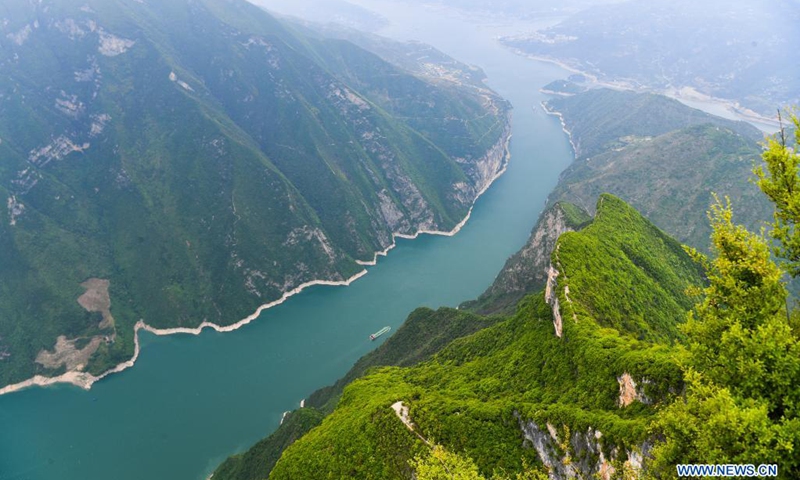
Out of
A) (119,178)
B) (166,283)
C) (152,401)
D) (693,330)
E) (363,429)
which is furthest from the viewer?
(119,178)

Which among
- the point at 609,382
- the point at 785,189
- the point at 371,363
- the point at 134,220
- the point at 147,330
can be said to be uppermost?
the point at 785,189

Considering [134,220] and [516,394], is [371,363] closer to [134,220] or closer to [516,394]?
[516,394]

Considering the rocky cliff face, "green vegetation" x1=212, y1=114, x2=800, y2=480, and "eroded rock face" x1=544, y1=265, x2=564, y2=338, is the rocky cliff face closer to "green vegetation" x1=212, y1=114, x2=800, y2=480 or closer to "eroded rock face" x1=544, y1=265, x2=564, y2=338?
"green vegetation" x1=212, y1=114, x2=800, y2=480

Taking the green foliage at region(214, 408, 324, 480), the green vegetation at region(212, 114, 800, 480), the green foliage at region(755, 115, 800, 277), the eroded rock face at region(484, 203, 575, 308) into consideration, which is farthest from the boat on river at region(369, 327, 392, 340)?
the green foliage at region(755, 115, 800, 277)

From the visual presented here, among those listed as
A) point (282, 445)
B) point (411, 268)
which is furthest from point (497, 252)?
point (282, 445)

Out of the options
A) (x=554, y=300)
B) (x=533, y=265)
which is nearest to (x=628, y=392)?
(x=554, y=300)

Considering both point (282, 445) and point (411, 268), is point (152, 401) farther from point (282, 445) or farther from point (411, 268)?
point (411, 268)
